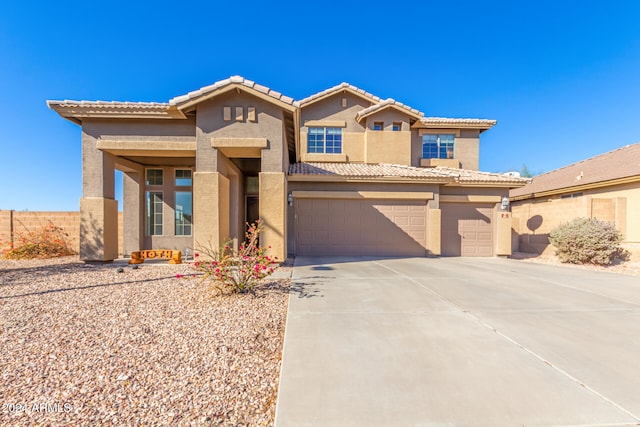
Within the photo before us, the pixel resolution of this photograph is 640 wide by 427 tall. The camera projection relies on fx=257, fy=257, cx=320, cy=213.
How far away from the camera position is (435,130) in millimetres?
14625

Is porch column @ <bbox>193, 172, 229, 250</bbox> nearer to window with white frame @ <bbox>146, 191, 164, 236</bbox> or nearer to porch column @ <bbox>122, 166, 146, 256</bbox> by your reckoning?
window with white frame @ <bbox>146, 191, 164, 236</bbox>

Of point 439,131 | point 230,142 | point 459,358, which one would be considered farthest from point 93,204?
point 439,131

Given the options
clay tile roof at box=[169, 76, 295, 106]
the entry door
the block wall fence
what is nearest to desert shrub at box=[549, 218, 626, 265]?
clay tile roof at box=[169, 76, 295, 106]

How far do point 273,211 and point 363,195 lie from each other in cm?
425

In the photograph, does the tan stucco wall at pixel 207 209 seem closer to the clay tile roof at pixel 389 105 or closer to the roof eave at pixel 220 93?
the roof eave at pixel 220 93

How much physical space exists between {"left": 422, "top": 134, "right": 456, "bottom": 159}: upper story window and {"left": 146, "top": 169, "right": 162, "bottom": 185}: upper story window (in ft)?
43.6

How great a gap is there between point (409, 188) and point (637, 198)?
885 cm

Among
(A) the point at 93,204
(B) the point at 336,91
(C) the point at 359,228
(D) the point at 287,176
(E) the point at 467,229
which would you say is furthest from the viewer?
(B) the point at 336,91

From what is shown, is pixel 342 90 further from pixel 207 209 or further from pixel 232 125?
pixel 207 209

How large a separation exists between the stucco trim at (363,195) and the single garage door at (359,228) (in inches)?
7.5

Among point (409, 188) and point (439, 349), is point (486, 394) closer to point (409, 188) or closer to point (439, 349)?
point (439, 349)

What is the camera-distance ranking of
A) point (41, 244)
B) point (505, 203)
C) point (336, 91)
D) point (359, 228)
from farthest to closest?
1. point (336, 91)
2. point (505, 203)
3. point (359, 228)
4. point (41, 244)

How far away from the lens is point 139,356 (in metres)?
2.84

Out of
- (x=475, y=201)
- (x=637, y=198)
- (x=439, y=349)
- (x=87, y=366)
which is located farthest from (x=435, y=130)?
(x=87, y=366)
